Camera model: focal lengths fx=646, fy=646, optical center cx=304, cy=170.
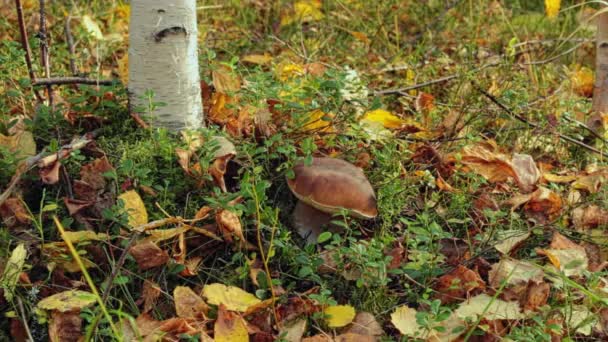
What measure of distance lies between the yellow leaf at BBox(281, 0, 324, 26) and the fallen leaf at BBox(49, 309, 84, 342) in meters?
2.60

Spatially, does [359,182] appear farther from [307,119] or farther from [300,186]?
[307,119]

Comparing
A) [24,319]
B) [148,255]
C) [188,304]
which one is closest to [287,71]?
[148,255]


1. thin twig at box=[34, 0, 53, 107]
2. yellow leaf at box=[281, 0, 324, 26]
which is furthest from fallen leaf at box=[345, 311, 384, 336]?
yellow leaf at box=[281, 0, 324, 26]

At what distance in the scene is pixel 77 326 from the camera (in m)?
1.80

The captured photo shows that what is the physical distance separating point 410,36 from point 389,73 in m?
0.60

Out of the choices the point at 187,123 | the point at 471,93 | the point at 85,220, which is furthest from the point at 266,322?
the point at 471,93

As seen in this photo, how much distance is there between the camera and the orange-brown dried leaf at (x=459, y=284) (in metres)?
1.92

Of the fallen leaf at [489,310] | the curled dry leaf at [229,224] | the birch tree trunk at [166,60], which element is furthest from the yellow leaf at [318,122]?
the fallen leaf at [489,310]

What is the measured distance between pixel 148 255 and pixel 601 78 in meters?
2.05

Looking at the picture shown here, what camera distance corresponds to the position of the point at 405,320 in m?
1.82

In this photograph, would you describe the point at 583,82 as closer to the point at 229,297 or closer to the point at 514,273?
the point at 514,273

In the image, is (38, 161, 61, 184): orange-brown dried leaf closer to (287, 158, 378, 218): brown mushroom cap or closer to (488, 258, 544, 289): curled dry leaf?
(287, 158, 378, 218): brown mushroom cap

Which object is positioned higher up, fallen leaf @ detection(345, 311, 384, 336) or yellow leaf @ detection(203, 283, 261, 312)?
yellow leaf @ detection(203, 283, 261, 312)

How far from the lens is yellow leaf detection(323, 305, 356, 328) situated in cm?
183
